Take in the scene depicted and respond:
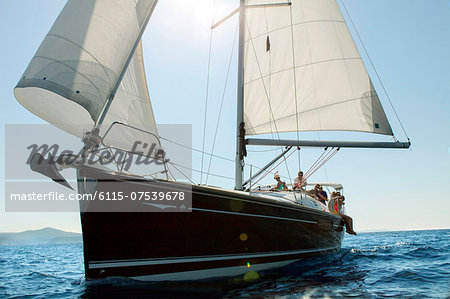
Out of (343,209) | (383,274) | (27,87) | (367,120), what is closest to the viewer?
(27,87)

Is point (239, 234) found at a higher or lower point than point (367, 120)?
lower

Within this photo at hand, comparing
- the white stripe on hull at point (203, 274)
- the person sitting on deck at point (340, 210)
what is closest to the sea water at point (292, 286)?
→ the white stripe on hull at point (203, 274)

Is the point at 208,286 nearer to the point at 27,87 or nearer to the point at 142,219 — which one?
the point at 142,219

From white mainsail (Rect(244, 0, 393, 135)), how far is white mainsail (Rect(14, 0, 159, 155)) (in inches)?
172

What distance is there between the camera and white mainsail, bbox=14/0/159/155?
4809 mm

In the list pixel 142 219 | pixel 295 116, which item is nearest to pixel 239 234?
pixel 142 219

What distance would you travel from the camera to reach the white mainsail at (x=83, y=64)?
4809 mm

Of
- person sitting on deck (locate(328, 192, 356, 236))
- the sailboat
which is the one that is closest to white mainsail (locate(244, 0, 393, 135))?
the sailboat

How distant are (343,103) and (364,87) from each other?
3.22 feet

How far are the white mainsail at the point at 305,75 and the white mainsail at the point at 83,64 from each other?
14.3 ft

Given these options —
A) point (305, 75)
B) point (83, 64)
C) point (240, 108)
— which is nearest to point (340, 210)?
point (305, 75)

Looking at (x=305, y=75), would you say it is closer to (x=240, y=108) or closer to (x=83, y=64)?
(x=240, y=108)

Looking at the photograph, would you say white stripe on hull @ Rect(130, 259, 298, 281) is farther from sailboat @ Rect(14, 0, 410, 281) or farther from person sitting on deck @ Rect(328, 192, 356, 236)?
person sitting on deck @ Rect(328, 192, 356, 236)

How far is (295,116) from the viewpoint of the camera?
984cm
